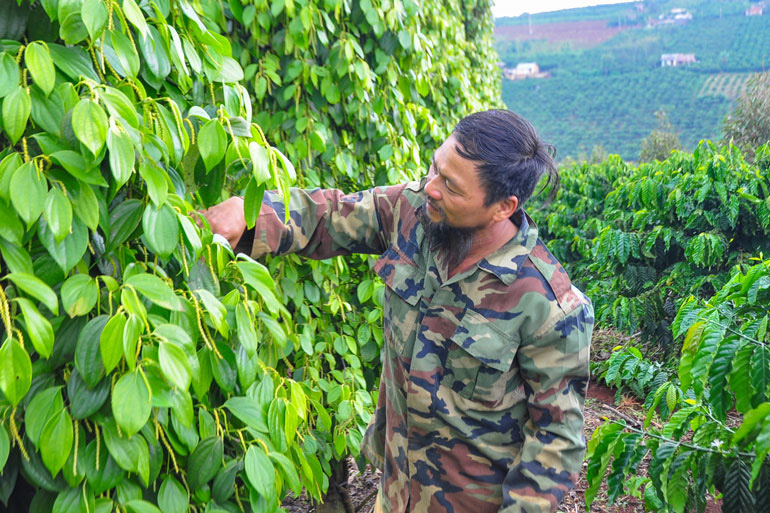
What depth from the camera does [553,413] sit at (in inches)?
59.9

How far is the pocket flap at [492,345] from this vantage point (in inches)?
61.1

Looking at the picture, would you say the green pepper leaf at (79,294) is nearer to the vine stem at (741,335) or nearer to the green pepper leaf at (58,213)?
the green pepper leaf at (58,213)

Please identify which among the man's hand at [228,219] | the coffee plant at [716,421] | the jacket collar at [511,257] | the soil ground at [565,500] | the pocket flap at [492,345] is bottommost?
the soil ground at [565,500]

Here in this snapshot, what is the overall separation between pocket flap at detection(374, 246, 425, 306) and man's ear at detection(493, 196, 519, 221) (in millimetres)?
259

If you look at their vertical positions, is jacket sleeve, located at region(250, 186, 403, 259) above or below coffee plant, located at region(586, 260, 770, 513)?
above

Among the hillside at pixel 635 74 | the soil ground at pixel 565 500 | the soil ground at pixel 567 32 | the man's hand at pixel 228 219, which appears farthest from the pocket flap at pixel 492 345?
the soil ground at pixel 567 32

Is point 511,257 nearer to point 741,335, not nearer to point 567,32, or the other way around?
point 741,335

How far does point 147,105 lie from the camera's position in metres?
1.05

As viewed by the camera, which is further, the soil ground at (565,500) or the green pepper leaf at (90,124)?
the soil ground at (565,500)

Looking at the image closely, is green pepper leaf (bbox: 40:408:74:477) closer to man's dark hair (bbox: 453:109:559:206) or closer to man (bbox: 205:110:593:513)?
man (bbox: 205:110:593:513)

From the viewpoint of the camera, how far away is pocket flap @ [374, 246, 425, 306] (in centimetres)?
171

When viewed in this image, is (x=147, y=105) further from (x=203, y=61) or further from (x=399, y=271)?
(x=399, y=271)

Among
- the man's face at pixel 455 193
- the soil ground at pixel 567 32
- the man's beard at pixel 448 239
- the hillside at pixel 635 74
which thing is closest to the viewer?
the man's face at pixel 455 193

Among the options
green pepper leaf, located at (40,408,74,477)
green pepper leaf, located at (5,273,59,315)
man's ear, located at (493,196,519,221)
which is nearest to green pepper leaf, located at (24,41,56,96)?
green pepper leaf, located at (5,273,59,315)
